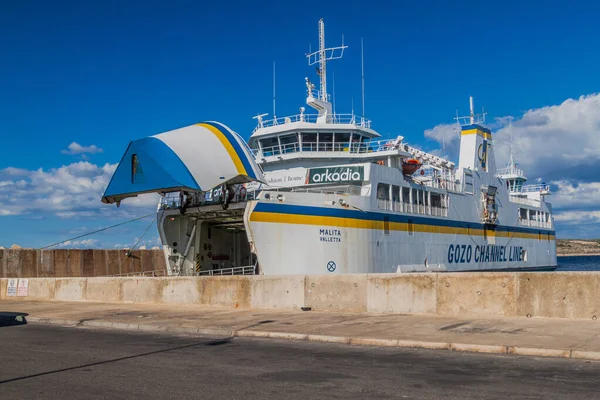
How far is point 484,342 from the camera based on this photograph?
10.7 metres

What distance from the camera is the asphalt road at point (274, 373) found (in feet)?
23.8

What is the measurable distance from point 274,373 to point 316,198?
18.1 meters

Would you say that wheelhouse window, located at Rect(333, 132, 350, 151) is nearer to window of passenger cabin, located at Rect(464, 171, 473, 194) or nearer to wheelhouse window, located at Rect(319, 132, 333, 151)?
wheelhouse window, located at Rect(319, 132, 333, 151)

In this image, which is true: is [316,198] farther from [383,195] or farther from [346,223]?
[383,195]

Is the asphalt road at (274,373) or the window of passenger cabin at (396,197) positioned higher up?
the window of passenger cabin at (396,197)

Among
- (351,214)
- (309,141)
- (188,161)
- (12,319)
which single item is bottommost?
(12,319)

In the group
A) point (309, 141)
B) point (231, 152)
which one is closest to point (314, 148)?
point (309, 141)

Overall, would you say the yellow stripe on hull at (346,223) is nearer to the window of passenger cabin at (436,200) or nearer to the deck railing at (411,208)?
the deck railing at (411,208)

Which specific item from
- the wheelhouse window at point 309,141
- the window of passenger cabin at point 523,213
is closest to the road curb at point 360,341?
the wheelhouse window at point 309,141

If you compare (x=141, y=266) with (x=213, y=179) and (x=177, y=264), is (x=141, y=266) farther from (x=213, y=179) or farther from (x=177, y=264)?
(x=213, y=179)

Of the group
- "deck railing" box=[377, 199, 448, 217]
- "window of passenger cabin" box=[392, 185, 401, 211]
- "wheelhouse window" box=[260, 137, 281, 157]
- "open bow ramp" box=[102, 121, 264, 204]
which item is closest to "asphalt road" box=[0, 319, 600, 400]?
"open bow ramp" box=[102, 121, 264, 204]

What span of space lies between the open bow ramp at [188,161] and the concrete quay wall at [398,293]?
4078 mm

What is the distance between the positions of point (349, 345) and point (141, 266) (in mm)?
35498

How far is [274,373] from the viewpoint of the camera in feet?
28.4
